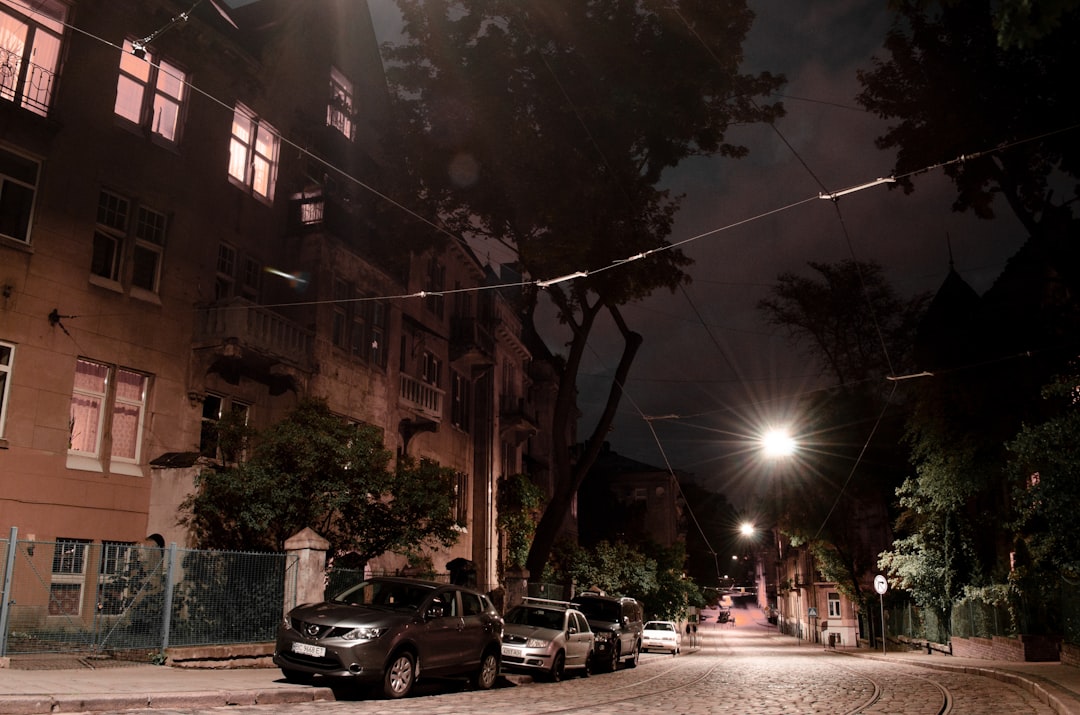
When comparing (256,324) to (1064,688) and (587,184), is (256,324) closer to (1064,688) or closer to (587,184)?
(587,184)

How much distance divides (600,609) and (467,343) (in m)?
13.5

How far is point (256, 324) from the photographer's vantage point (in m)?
21.8

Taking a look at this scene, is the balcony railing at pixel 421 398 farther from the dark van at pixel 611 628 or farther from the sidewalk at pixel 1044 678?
the sidewalk at pixel 1044 678

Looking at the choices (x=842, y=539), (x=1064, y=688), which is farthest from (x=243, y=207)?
(x=842, y=539)

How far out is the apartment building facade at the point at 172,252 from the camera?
18.0 meters

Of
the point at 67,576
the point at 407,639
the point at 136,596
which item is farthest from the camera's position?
the point at 67,576

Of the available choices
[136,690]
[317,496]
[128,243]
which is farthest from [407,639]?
[128,243]

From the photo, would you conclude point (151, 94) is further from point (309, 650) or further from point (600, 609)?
point (600, 609)

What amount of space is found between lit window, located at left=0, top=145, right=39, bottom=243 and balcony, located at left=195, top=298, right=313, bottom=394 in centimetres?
452

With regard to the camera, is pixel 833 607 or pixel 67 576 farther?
pixel 833 607

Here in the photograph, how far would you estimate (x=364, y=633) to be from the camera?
1323 cm

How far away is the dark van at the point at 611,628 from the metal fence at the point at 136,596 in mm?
9428

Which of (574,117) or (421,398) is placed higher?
(574,117)

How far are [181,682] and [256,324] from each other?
10.6m
